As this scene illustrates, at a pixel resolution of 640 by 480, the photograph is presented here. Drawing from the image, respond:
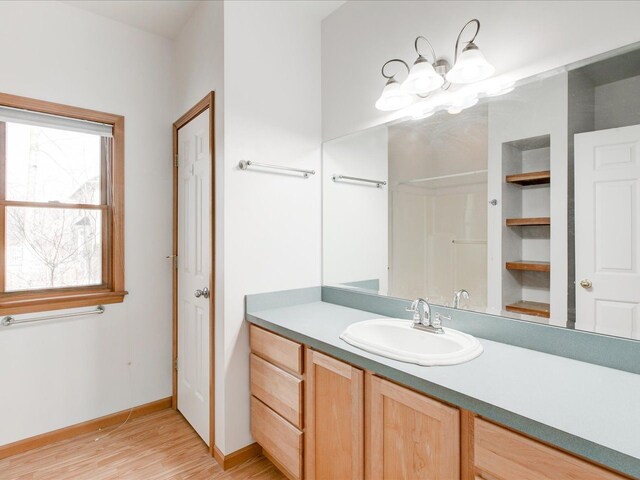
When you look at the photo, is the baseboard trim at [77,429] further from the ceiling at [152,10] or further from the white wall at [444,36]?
the ceiling at [152,10]

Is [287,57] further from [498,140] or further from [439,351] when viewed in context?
[439,351]

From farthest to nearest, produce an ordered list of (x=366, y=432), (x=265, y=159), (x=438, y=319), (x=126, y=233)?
1. (x=126, y=233)
2. (x=265, y=159)
3. (x=438, y=319)
4. (x=366, y=432)

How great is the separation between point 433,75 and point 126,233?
2158 millimetres

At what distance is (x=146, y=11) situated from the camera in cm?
222

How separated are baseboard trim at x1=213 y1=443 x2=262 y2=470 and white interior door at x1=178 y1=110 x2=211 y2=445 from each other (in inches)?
6.7

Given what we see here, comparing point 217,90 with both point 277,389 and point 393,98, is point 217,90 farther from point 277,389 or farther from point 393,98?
point 277,389

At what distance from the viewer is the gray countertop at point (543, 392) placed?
77 cm

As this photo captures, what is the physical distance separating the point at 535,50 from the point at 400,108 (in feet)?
2.09

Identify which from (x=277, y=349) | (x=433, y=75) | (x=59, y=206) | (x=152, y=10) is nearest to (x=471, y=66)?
(x=433, y=75)

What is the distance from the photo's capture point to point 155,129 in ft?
8.30

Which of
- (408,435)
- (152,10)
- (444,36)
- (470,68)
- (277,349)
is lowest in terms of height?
(408,435)

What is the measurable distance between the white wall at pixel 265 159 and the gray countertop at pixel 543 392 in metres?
0.68

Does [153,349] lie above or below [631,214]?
below

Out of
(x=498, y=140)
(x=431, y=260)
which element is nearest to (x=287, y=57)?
(x=498, y=140)
